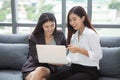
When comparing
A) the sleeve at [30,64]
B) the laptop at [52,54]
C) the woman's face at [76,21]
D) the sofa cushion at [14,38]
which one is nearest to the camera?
the laptop at [52,54]

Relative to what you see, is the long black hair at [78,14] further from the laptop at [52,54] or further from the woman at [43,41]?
the laptop at [52,54]

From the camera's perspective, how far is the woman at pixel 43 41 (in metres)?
2.23

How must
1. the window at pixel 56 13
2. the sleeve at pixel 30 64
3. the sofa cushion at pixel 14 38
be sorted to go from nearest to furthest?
the sleeve at pixel 30 64
the sofa cushion at pixel 14 38
the window at pixel 56 13

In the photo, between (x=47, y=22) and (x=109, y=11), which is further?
(x=109, y=11)

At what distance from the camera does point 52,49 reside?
6.91 feet

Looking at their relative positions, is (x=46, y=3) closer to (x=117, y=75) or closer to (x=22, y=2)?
(x=22, y=2)

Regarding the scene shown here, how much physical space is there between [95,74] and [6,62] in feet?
3.60

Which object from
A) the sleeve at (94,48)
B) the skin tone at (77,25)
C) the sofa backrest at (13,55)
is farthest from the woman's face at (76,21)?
the sofa backrest at (13,55)

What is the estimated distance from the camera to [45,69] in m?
2.23

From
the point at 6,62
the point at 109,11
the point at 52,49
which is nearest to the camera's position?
the point at 52,49

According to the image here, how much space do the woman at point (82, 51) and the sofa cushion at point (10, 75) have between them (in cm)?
43

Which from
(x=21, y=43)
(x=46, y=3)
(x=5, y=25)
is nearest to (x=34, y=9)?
(x=46, y=3)

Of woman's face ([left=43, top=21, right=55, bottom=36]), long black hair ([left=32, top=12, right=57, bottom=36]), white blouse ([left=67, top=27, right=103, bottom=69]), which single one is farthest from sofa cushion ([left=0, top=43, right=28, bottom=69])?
white blouse ([left=67, top=27, right=103, bottom=69])

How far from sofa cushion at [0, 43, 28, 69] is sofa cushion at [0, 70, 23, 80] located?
3.0 inches
